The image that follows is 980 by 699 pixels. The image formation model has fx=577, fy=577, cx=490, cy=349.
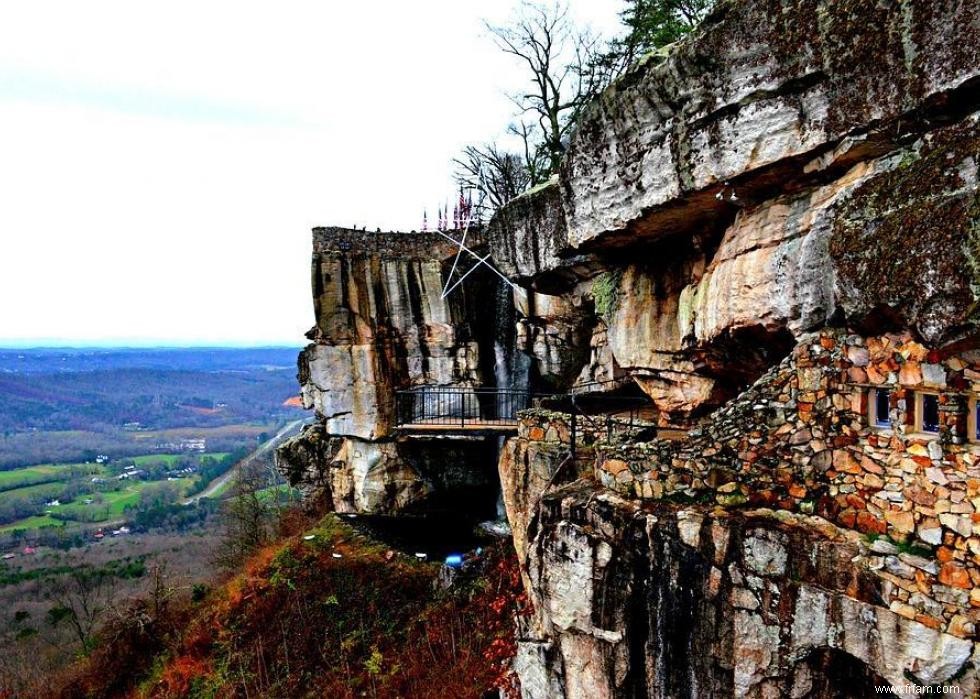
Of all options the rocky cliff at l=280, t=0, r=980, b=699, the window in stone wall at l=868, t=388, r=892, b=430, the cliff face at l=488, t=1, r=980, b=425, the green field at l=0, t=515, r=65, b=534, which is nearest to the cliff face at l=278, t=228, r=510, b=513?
the cliff face at l=488, t=1, r=980, b=425

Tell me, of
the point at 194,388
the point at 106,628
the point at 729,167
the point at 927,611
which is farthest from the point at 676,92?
the point at 194,388

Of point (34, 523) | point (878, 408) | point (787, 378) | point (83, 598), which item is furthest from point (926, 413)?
point (34, 523)

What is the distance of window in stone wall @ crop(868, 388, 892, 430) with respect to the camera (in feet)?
21.0

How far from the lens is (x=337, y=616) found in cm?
1662

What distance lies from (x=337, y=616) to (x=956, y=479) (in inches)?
614

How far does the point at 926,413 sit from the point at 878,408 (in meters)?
0.52

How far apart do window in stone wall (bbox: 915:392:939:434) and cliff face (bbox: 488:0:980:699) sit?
0.02 meters

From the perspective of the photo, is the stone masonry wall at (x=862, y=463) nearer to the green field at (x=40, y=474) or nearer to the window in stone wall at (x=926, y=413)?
the window in stone wall at (x=926, y=413)

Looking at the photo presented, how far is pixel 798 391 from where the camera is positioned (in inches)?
273

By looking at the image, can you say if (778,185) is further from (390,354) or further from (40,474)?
(40,474)

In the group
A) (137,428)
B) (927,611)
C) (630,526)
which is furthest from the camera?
(137,428)

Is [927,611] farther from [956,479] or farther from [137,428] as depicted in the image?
[137,428]

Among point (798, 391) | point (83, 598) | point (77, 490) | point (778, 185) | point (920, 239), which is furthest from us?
point (77, 490)

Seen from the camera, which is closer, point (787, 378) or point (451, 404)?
point (787, 378)
